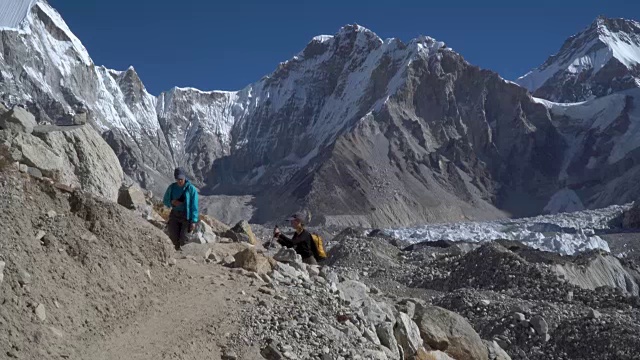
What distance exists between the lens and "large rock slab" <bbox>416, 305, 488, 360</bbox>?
1094cm

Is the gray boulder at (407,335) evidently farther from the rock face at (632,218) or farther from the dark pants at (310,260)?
the rock face at (632,218)

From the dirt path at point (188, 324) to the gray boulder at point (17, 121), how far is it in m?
5.56

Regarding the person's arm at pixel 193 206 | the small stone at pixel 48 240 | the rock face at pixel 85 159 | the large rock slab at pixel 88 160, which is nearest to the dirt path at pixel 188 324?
the small stone at pixel 48 240

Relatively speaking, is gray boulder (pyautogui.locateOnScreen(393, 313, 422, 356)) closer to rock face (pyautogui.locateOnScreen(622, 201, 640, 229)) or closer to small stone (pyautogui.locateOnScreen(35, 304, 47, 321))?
small stone (pyautogui.locateOnScreen(35, 304, 47, 321))

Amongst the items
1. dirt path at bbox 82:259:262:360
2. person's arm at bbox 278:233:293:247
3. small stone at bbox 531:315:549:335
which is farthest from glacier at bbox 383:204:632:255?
dirt path at bbox 82:259:262:360

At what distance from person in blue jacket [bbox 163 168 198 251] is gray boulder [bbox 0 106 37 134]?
361 cm

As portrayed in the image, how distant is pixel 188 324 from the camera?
7.75m

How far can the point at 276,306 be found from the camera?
854 centimetres

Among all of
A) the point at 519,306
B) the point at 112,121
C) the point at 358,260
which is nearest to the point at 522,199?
the point at 112,121

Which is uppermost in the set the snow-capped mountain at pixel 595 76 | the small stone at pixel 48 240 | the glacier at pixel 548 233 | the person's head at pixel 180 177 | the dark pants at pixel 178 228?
the snow-capped mountain at pixel 595 76

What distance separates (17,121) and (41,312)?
24.4 feet

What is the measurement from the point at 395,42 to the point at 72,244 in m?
166

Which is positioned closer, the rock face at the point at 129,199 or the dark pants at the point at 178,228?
the dark pants at the point at 178,228

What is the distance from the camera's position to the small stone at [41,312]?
6734 mm
